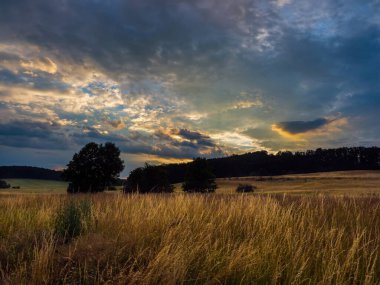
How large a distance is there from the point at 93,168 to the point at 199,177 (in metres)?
15.7

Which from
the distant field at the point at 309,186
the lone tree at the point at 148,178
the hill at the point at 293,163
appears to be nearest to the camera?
the lone tree at the point at 148,178

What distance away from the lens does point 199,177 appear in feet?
187

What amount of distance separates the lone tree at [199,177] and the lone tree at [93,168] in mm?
10283

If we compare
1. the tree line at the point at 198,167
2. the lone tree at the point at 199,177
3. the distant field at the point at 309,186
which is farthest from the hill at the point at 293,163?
the lone tree at the point at 199,177

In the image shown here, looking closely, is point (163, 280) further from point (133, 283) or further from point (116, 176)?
Answer: point (116, 176)

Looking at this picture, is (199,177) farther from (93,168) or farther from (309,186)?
(309,186)

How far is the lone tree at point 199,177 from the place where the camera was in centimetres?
5638

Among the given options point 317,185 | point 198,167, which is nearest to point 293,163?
point 317,185

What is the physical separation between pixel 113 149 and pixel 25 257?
5064 cm

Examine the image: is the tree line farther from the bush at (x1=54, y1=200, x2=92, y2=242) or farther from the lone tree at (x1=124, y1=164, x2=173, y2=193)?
the bush at (x1=54, y1=200, x2=92, y2=242)

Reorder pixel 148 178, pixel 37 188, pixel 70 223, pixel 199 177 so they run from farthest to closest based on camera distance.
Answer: pixel 37 188, pixel 199 177, pixel 148 178, pixel 70 223

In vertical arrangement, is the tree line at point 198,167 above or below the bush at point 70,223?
above

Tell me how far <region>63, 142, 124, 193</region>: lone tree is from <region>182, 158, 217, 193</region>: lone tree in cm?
1028

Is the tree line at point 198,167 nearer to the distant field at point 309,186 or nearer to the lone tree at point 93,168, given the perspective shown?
the lone tree at point 93,168
